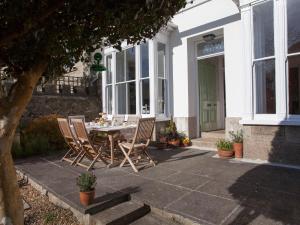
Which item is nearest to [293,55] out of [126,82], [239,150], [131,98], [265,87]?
[265,87]

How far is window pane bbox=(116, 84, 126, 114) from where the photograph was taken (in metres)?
9.24

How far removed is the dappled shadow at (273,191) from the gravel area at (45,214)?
1978 millimetres

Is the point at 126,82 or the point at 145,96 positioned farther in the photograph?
the point at 126,82

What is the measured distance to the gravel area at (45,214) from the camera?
124 inches

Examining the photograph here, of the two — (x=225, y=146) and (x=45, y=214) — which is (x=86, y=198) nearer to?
(x=45, y=214)

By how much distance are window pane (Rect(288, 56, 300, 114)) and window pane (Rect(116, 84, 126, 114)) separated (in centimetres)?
559

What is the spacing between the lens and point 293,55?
195 inches

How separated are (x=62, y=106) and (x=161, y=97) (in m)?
4.33

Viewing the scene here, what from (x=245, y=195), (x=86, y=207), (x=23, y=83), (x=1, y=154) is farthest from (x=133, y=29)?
(x=245, y=195)

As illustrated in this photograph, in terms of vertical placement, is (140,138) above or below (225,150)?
above

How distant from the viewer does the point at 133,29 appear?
207 cm

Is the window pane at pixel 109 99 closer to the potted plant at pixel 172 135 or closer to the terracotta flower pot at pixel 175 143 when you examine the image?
the potted plant at pixel 172 135

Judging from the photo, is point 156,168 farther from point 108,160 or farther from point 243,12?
point 243,12

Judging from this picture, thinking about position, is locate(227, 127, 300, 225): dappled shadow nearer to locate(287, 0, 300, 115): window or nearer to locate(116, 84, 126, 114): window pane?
→ locate(287, 0, 300, 115): window
